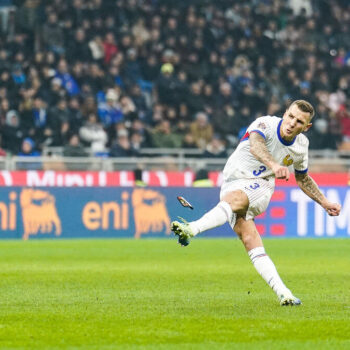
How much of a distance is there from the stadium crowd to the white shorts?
42.5ft

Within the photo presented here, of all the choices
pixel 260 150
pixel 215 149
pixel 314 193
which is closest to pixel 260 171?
pixel 260 150

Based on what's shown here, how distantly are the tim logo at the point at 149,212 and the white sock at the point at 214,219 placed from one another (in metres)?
12.2

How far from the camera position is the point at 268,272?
9.01 meters

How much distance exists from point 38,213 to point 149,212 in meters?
2.44

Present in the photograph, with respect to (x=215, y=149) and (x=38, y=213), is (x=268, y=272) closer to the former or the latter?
(x=38, y=213)

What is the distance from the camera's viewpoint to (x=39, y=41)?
24.9 meters

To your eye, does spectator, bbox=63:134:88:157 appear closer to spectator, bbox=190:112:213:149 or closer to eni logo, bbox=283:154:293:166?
spectator, bbox=190:112:213:149

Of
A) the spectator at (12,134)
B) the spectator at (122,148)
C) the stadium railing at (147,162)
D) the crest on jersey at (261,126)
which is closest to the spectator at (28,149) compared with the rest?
the spectator at (12,134)

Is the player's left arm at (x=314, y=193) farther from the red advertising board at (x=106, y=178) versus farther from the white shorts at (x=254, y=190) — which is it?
the red advertising board at (x=106, y=178)

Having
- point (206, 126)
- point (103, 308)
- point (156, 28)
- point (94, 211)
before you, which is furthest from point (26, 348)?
point (156, 28)

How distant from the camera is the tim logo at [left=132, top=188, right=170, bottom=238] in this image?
2127 centimetres

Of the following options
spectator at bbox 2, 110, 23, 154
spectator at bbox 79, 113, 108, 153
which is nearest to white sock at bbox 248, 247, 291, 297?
spectator at bbox 2, 110, 23, 154

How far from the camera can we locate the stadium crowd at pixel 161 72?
23094 millimetres

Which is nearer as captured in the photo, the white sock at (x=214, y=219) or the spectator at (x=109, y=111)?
the white sock at (x=214, y=219)
